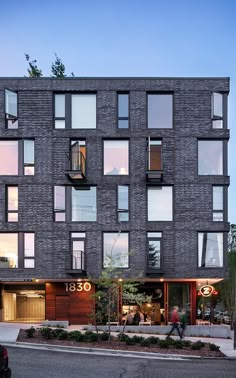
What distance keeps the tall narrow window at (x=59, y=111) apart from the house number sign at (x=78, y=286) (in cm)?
958

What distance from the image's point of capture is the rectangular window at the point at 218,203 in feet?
101

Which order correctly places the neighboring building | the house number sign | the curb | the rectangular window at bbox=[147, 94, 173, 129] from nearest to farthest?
the curb → the neighboring building → the rectangular window at bbox=[147, 94, 173, 129] → the house number sign

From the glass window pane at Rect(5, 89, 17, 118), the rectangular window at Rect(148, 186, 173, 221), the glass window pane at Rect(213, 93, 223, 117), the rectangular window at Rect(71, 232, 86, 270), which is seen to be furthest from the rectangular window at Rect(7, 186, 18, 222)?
the glass window pane at Rect(213, 93, 223, 117)

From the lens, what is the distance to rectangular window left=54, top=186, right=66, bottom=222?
31.0 meters

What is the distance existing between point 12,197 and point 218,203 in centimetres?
1235

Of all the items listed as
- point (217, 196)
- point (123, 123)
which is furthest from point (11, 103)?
point (217, 196)

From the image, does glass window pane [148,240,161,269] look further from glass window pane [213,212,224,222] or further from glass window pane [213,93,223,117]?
glass window pane [213,93,223,117]

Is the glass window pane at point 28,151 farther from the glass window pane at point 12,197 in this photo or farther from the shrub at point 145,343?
the shrub at point 145,343

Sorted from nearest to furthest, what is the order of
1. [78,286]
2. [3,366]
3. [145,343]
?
[3,366] → [145,343] → [78,286]

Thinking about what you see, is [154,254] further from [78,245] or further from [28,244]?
[28,244]

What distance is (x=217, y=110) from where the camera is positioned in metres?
31.3

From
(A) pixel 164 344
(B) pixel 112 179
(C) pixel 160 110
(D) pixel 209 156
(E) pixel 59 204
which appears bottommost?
(A) pixel 164 344

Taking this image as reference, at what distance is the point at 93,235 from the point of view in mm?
30875

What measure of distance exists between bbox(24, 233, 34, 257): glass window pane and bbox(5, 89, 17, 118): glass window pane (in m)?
7.22
